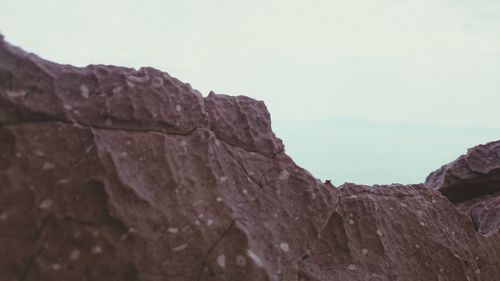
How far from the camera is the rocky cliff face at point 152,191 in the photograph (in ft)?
5.21

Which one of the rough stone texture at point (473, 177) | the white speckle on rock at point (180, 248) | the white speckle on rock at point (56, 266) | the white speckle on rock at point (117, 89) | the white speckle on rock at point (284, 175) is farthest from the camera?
the rough stone texture at point (473, 177)

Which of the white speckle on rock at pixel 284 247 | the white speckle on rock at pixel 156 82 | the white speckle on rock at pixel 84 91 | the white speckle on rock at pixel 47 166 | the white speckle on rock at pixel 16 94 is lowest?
the white speckle on rock at pixel 284 247

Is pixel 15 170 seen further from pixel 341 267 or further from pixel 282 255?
pixel 341 267

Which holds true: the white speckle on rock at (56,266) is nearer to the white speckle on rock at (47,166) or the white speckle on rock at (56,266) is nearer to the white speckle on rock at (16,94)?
the white speckle on rock at (47,166)

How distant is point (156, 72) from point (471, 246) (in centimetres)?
186

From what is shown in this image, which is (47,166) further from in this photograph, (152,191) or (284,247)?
(284,247)

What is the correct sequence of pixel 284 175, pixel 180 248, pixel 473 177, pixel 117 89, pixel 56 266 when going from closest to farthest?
1. pixel 56 266
2. pixel 180 248
3. pixel 117 89
4. pixel 284 175
5. pixel 473 177

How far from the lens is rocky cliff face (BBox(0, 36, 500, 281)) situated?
5.21 ft

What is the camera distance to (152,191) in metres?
1.75

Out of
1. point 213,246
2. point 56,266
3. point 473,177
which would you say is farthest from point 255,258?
point 473,177

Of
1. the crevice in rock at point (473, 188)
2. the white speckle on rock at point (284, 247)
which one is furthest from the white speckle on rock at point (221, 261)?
the crevice in rock at point (473, 188)

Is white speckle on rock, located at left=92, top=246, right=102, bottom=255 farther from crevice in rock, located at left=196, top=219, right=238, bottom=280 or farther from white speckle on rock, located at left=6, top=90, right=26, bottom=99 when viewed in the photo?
white speckle on rock, located at left=6, top=90, right=26, bottom=99

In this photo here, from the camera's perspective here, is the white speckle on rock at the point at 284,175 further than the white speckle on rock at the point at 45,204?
Yes

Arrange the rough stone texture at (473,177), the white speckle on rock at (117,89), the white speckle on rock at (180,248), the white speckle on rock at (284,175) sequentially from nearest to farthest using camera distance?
the white speckle on rock at (180,248), the white speckle on rock at (117,89), the white speckle on rock at (284,175), the rough stone texture at (473,177)
